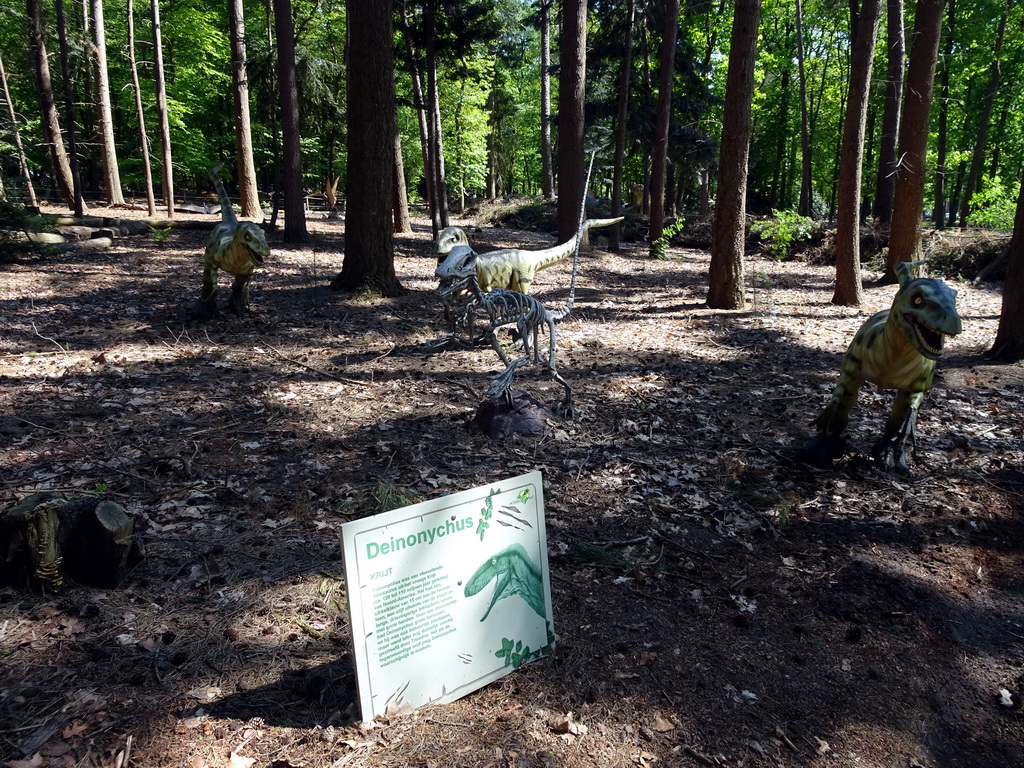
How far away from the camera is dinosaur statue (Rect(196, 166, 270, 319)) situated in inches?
309

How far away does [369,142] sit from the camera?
9.76 metres

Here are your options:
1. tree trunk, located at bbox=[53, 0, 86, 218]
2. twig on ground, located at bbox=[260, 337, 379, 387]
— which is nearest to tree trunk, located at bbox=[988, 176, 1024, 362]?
twig on ground, located at bbox=[260, 337, 379, 387]

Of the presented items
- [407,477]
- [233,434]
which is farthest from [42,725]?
[233,434]

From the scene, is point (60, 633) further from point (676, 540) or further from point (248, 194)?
point (248, 194)

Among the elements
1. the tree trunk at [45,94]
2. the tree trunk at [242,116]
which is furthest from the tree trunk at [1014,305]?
the tree trunk at [45,94]

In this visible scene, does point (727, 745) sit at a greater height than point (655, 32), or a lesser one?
lesser

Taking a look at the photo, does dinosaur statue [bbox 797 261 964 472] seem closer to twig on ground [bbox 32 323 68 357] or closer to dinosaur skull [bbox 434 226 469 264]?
dinosaur skull [bbox 434 226 469 264]

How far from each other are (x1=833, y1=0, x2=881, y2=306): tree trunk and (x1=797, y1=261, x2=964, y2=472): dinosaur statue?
684 cm

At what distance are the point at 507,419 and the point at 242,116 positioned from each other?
16.6 meters

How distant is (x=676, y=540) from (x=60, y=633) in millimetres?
3682

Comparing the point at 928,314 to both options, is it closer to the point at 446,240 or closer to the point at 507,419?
the point at 507,419

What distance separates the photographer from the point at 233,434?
221 inches

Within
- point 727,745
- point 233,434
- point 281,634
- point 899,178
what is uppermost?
point 899,178

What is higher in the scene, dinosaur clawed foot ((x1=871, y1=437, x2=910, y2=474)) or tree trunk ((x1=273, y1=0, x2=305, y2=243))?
tree trunk ((x1=273, y1=0, x2=305, y2=243))
